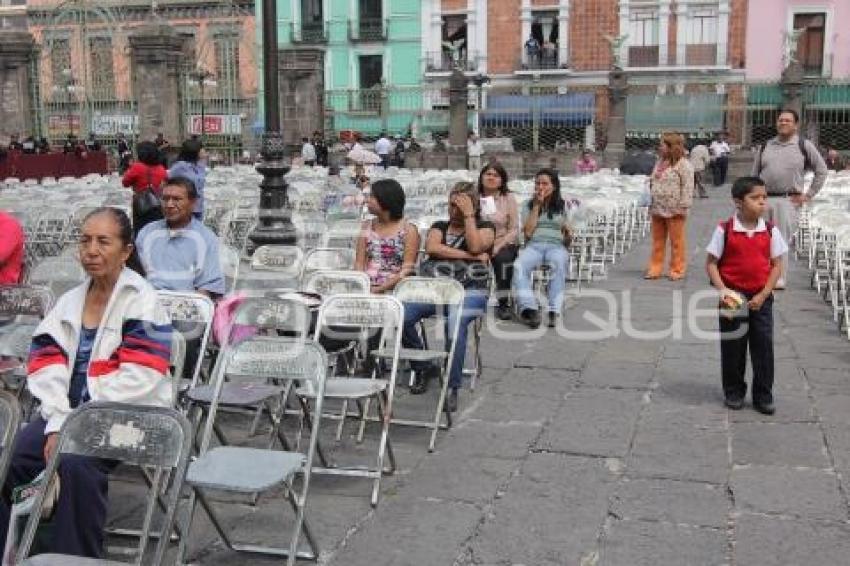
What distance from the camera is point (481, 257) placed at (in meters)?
6.55

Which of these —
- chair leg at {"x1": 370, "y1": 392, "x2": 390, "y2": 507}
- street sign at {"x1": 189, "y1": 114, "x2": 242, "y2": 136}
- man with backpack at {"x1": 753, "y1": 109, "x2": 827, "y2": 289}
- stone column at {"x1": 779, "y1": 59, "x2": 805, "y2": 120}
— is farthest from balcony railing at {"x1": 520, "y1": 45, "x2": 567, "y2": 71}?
chair leg at {"x1": 370, "y1": 392, "x2": 390, "y2": 507}

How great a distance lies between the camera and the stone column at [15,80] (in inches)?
853

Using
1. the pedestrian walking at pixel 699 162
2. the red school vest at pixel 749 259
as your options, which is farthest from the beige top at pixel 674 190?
the pedestrian walking at pixel 699 162

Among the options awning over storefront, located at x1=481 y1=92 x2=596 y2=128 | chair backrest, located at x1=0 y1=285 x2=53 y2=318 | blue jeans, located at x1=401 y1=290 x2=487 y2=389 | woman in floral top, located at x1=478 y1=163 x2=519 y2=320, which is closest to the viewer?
chair backrest, located at x1=0 y1=285 x2=53 y2=318

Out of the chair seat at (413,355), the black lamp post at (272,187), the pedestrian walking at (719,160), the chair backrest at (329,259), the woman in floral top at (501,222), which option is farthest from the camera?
the pedestrian walking at (719,160)

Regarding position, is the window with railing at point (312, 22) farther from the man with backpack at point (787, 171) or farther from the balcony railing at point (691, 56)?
the man with backpack at point (787, 171)

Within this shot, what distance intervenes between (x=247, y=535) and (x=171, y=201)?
2.22 meters

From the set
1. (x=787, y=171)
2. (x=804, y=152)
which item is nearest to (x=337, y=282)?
(x=787, y=171)

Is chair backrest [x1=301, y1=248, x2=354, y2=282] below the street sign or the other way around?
below

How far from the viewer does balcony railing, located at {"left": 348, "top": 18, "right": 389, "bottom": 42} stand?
3988 centimetres

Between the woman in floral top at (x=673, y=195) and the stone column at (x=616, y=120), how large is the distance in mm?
15824

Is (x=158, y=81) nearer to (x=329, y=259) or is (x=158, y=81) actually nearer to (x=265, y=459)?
(x=329, y=259)

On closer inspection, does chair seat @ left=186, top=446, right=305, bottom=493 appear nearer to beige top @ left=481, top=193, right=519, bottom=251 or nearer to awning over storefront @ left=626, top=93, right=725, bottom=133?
beige top @ left=481, top=193, right=519, bottom=251

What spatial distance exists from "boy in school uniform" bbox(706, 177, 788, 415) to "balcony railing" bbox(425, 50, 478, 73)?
33.8 metres
